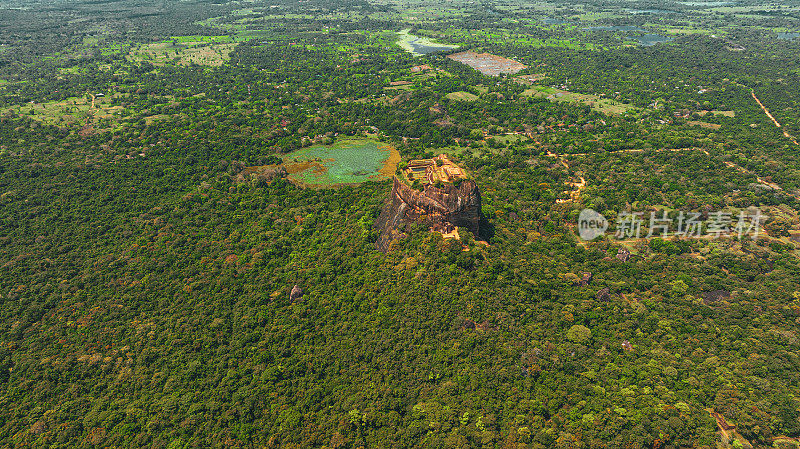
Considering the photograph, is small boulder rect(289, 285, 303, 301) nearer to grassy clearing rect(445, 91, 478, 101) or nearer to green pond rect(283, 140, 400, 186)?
green pond rect(283, 140, 400, 186)

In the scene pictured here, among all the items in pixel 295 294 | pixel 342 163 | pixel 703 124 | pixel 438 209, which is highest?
pixel 703 124

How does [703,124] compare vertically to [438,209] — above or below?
above

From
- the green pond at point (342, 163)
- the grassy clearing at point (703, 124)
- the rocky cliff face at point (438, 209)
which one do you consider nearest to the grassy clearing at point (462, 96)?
the green pond at point (342, 163)

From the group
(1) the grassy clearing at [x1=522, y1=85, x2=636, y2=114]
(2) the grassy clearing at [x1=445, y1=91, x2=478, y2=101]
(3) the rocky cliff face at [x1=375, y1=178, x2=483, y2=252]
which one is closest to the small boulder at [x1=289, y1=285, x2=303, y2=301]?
(3) the rocky cliff face at [x1=375, y1=178, x2=483, y2=252]

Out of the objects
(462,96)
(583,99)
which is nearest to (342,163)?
(462,96)

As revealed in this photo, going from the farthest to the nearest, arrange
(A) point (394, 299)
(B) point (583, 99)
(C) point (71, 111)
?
1. (B) point (583, 99)
2. (C) point (71, 111)
3. (A) point (394, 299)

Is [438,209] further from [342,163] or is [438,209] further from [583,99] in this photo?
[583,99]

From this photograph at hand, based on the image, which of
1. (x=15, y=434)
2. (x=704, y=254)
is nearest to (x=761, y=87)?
(x=704, y=254)
